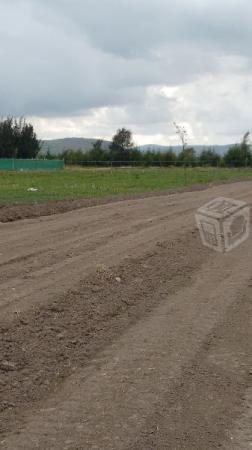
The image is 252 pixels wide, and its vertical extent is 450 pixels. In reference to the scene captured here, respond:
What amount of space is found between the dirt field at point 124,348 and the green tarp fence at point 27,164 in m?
52.6

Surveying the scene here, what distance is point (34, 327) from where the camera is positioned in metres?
6.27

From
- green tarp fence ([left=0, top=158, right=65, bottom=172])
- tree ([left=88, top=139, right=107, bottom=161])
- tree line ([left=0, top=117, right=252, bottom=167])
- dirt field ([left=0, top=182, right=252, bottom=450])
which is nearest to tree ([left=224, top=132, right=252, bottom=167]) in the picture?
tree line ([left=0, top=117, right=252, bottom=167])

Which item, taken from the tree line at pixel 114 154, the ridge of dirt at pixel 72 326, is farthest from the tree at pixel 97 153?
the ridge of dirt at pixel 72 326

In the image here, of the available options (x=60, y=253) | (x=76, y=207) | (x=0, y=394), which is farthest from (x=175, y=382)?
(x=76, y=207)

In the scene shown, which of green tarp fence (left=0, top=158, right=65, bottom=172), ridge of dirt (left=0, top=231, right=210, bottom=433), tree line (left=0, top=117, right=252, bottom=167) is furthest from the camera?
tree line (left=0, top=117, right=252, bottom=167)

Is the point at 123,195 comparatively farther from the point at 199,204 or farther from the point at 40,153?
the point at 40,153

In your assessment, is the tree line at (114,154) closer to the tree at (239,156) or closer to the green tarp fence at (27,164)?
the tree at (239,156)

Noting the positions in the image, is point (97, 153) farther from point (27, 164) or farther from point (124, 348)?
point (124, 348)

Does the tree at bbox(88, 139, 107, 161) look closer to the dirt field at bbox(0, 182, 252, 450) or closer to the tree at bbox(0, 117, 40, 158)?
the tree at bbox(0, 117, 40, 158)

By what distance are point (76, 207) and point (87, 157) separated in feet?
219

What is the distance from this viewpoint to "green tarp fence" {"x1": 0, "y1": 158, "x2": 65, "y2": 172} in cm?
6267

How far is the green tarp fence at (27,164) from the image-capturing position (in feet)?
206

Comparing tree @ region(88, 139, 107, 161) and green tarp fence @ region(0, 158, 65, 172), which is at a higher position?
tree @ region(88, 139, 107, 161)

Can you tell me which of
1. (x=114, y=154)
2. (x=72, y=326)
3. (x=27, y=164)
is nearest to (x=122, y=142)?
(x=114, y=154)
